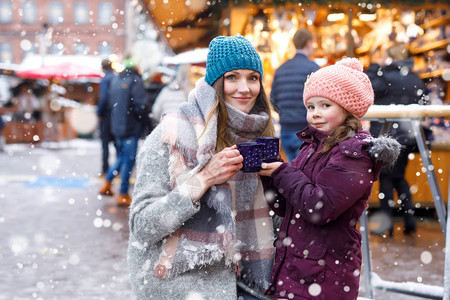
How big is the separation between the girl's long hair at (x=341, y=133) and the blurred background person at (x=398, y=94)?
13.1 feet

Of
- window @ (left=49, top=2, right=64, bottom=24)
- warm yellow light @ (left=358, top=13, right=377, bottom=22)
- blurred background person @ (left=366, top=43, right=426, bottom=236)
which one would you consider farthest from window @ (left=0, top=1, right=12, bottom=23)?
blurred background person @ (left=366, top=43, right=426, bottom=236)

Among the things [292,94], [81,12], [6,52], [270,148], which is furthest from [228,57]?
[6,52]

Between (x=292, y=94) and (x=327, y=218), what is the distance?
403 centimetres

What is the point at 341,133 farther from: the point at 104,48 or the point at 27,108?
the point at 104,48

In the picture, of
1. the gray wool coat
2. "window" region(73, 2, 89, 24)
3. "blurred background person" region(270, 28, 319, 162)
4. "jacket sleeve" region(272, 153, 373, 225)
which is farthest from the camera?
"window" region(73, 2, 89, 24)

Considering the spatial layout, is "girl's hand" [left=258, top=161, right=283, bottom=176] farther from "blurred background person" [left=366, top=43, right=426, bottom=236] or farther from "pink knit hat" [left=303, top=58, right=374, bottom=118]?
"blurred background person" [left=366, top=43, right=426, bottom=236]

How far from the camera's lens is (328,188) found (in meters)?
1.98

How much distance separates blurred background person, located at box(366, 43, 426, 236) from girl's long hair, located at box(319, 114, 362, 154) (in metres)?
3.99

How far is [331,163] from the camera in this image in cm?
201

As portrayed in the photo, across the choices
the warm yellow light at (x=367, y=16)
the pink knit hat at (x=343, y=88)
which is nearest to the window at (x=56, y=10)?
the warm yellow light at (x=367, y=16)

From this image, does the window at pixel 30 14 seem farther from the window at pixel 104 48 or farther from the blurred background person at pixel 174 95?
the blurred background person at pixel 174 95

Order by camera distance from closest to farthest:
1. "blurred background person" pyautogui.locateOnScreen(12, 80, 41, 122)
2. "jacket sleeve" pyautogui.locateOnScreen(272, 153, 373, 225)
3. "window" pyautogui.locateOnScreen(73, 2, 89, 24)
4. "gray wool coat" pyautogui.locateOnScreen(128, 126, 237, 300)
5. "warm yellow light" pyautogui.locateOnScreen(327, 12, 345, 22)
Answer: "jacket sleeve" pyautogui.locateOnScreen(272, 153, 373, 225), "gray wool coat" pyautogui.locateOnScreen(128, 126, 237, 300), "warm yellow light" pyautogui.locateOnScreen(327, 12, 345, 22), "blurred background person" pyautogui.locateOnScreen(12, 80, 41, 122), "window" pyautogui.locateOnScreen(73, 2, 89, 24)

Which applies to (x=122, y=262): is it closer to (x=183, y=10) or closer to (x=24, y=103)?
(x=183, y=10)

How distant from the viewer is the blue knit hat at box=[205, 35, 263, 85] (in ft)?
7.26
